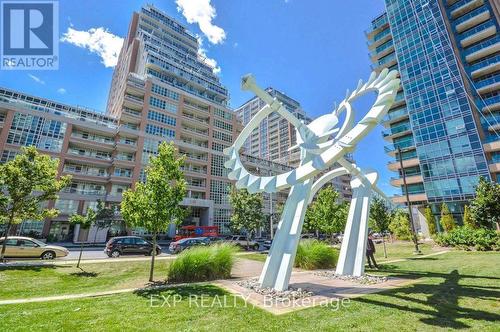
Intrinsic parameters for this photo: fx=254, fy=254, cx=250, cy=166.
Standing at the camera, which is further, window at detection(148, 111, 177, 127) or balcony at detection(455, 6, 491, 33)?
window at detection(148, 111, 177, 127)

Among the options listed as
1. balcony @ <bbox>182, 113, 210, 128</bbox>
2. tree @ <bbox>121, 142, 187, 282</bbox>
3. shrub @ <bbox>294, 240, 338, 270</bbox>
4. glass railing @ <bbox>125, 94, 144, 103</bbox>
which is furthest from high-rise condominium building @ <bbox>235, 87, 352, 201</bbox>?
tree @ <bbox>121, 142, 187, 282</bbox>

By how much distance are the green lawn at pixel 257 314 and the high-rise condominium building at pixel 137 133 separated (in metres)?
22.1

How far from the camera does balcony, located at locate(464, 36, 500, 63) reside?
39531 mm

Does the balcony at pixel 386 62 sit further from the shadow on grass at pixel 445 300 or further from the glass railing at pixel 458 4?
the shadow on grass at pixel 445 300

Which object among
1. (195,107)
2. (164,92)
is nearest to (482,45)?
(195,107)

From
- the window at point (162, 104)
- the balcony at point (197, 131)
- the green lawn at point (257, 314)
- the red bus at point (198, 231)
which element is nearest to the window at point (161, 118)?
the window at point (162, 104)

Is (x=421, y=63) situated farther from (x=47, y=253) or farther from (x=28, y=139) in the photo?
(x=28, y=139)

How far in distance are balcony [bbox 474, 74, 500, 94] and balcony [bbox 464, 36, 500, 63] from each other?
4.17 meters

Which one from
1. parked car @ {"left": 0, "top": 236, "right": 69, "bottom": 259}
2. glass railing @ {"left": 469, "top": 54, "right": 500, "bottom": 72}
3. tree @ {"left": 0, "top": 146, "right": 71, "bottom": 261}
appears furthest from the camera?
glass railing @ {"left": 469, "top": 54, "right": 500, "bottom": 72}

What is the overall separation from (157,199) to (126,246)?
1199 centimetres

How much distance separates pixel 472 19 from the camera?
138ft

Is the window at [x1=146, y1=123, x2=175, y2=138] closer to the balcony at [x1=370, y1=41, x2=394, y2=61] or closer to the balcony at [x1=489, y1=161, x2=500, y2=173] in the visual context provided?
the balcony at [x1=370, y1=41, x2=394, y2=61]

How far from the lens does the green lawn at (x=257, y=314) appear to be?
5.49 metres

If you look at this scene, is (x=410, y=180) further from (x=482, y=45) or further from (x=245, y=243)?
(x=245, y=243)
